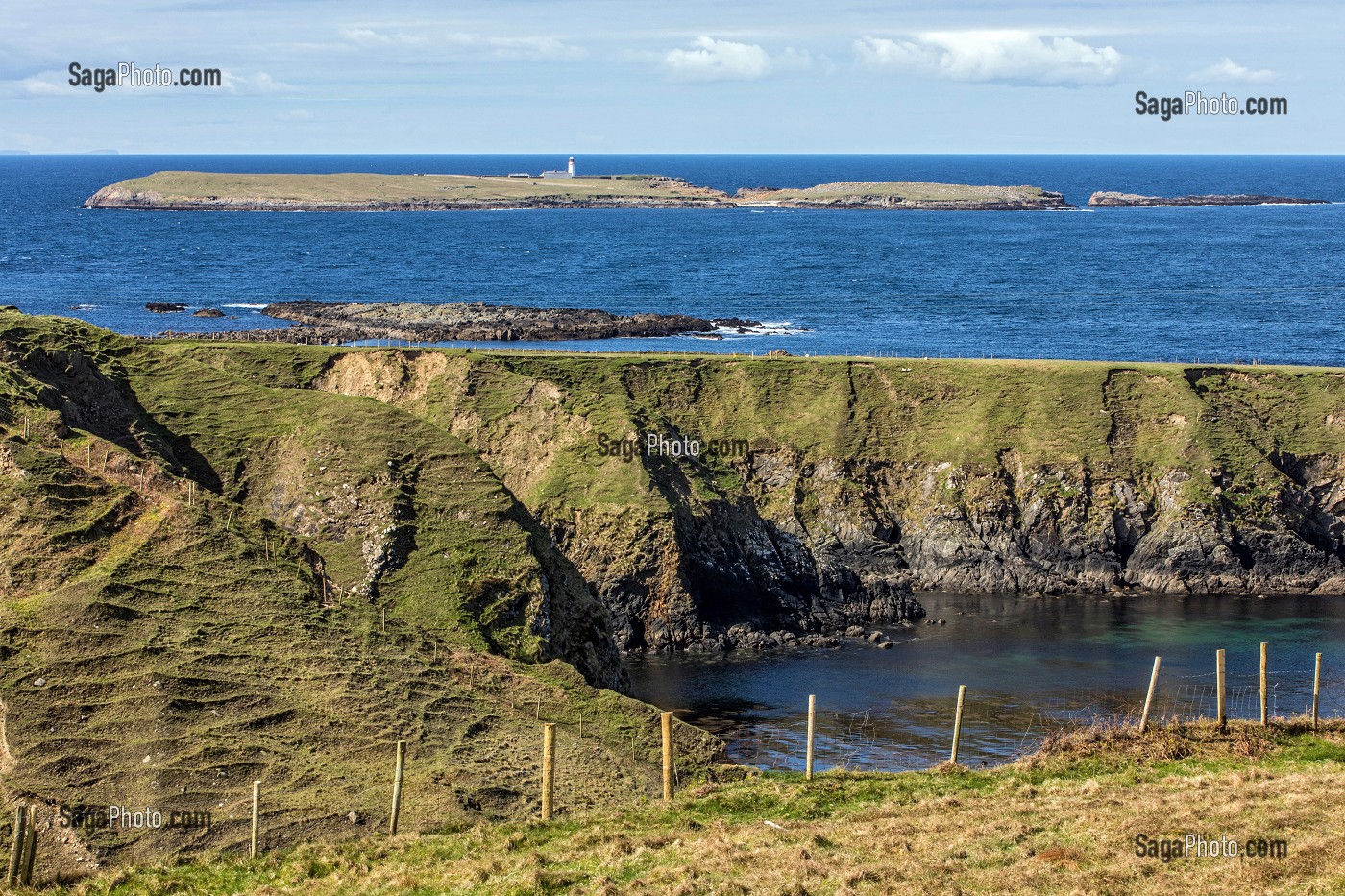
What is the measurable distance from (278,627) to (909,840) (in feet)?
68.0

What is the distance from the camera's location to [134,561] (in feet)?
135

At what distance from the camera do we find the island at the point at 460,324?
116 m

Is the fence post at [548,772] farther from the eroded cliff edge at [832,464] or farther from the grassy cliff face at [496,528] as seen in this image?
the eroded cliff edge at [832,464]

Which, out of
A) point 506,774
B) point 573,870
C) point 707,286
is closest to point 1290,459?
point 506,774

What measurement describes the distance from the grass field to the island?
7978cm

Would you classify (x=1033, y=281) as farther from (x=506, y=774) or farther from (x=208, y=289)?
(x=506, y=774)

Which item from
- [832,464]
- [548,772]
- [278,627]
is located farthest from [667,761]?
[832,464]

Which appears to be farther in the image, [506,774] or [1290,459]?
[1290,459]

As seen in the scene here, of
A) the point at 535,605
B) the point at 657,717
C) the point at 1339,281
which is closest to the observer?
the point at 657,717

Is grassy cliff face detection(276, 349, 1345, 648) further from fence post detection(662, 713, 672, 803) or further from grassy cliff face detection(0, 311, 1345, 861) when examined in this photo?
fence post detection(662, 713, 672, 803)

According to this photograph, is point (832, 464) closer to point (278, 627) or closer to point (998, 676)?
point (998, 676)

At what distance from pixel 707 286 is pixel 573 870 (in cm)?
14058

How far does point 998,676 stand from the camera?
203ft

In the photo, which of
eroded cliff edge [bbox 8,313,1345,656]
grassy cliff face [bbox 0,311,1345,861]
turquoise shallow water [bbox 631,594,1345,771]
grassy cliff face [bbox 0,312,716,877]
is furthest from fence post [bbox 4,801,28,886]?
eroded cliff edge [bbox 8,313,1345,656]
